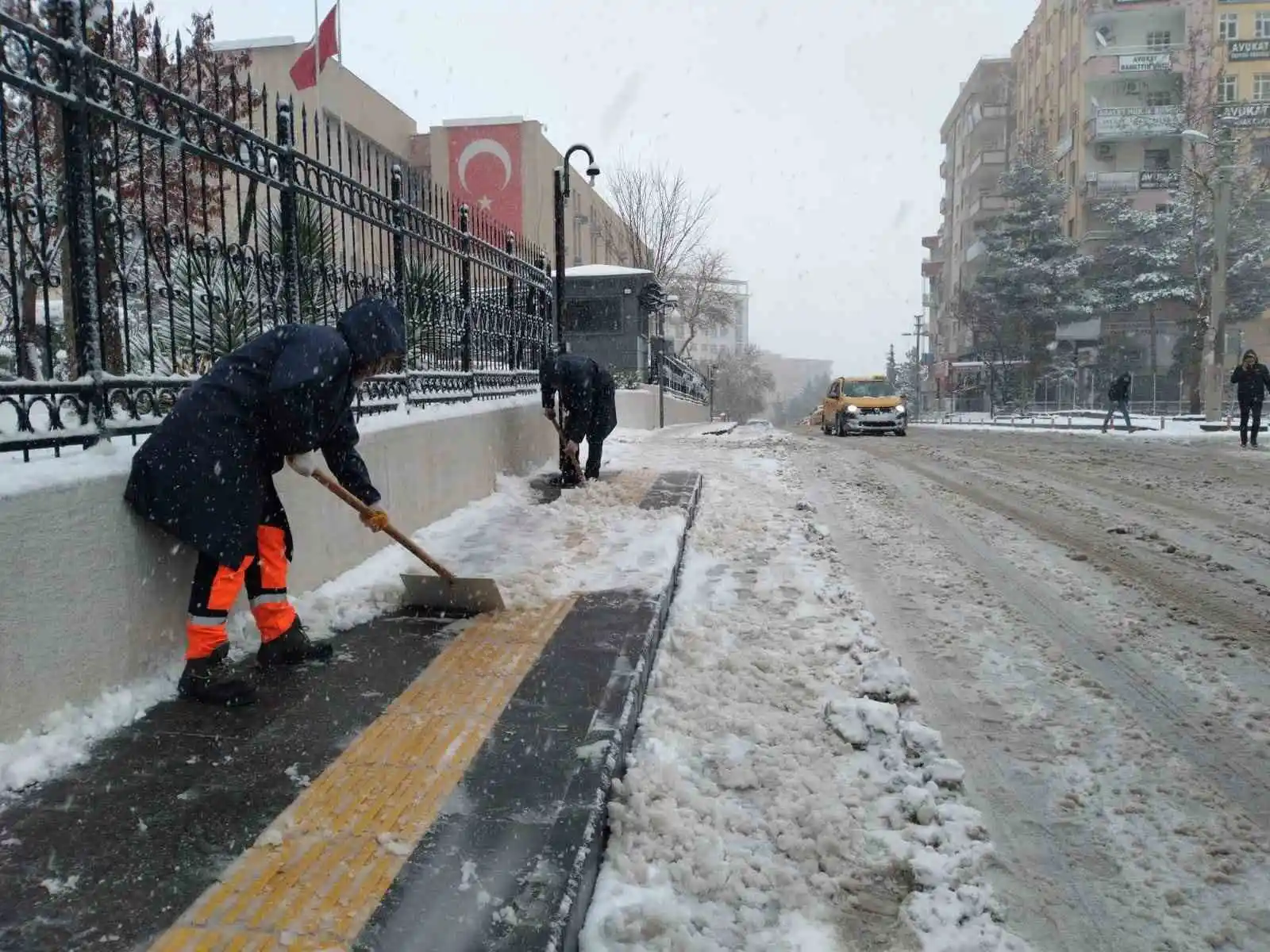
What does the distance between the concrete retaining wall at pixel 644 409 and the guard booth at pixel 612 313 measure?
0.99 metres

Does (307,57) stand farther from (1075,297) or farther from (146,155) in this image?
(1075,297)

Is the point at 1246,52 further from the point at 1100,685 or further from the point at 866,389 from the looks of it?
the point at 1100,685

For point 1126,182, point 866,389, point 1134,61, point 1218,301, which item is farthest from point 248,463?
point 1134,61

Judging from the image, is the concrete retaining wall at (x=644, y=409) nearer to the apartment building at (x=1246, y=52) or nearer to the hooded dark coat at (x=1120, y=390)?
the hooded dark coat at (x=1120, y=390)

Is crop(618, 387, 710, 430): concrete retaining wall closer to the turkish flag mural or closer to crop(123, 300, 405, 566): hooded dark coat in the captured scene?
the turkish flag mural

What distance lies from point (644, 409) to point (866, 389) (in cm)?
648

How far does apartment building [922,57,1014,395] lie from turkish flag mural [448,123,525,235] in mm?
27752

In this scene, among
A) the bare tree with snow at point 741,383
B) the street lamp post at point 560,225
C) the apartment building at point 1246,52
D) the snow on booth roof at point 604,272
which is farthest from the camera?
the bare tree with snow at point 741,383

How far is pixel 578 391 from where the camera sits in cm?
820

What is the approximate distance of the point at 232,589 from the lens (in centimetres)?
318

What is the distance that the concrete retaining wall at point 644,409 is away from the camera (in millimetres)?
19516

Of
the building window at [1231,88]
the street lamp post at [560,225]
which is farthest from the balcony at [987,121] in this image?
the street lamp post at [560,225]

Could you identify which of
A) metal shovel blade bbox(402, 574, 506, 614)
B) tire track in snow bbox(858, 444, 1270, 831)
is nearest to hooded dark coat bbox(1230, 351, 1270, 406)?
tire track in snow bbox(858, 444, 1270, 831)

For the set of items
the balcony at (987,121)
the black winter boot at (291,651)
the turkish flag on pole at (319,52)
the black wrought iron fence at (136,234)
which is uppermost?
the balcony at (987,121)
